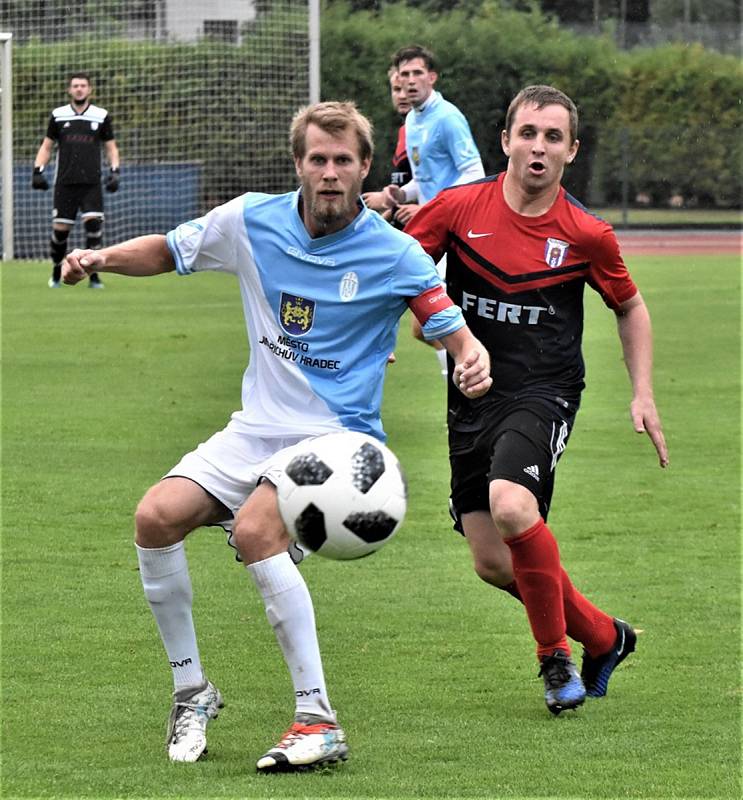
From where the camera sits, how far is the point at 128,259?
188 inches

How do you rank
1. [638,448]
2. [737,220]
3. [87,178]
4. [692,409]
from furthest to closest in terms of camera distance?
[737,220] → [87,178] → [692,409] → [638,448]

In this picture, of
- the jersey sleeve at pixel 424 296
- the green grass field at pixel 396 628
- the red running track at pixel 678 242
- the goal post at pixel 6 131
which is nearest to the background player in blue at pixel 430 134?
the green grass field at pixel 396 628

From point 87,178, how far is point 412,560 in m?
13.9

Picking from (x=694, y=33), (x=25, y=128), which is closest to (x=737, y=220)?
(x=694, y=33)

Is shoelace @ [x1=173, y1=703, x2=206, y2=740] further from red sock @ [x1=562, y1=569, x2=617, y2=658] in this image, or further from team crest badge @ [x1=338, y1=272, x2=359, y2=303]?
red sock @ [x1=562, y1=569, x2=617, y2=658]

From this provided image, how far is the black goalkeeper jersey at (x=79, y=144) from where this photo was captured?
65.6ft

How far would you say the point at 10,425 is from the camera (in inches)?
411

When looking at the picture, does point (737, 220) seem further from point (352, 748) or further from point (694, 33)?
point (352, 748)

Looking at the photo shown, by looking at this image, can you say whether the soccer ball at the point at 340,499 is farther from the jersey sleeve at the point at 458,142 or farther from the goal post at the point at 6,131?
the goal post at the point at 6,131

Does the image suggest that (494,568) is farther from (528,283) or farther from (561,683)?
(528,283)

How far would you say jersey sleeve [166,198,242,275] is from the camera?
188 inches

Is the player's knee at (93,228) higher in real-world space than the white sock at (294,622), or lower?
lower

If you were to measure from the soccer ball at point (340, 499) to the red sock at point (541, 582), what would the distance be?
686 mm

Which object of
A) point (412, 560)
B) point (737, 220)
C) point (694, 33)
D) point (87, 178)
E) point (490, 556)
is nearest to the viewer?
point (490, 556)
